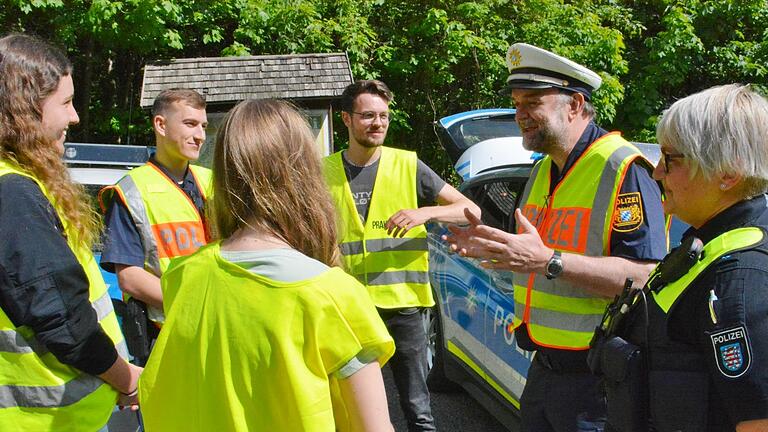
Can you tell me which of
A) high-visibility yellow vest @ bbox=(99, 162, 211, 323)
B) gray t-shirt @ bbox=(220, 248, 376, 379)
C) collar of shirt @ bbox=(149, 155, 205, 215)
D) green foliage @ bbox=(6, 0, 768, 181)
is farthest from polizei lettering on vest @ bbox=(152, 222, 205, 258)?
green foliage @ bbox=(6, 0, 768, 181)

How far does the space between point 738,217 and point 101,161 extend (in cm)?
489

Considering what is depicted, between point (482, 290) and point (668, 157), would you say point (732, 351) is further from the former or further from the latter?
point (482, 290)

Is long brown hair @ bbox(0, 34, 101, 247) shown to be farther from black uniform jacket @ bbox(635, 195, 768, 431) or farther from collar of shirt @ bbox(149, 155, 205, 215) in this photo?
black uniform jacket @ bbox(635, 195, 768, 431)

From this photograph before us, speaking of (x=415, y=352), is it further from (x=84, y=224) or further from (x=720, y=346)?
(x=720, y=346)

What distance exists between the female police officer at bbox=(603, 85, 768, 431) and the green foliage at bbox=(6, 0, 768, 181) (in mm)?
8421

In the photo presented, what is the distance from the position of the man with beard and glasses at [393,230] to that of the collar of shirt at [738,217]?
197 cm

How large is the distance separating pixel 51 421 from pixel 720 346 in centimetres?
169

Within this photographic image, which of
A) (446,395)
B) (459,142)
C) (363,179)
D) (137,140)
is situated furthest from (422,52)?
(363,179)

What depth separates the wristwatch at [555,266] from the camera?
7.88 feet

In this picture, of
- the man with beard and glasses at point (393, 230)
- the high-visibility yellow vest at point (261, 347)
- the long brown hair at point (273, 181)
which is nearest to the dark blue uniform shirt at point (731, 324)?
the high-visibility yellow vest at point (261, 347)

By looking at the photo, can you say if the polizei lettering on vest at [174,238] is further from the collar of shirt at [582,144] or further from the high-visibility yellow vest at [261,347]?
the high-visibility yellow vest at [261,347]

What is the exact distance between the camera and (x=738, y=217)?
175 cm

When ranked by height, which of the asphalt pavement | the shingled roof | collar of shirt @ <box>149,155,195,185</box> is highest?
the shingled roof

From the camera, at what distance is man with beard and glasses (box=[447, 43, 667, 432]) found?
2.42 meters
